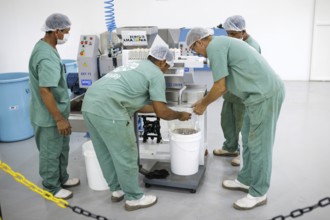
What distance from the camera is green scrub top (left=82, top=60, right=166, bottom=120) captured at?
217 cm

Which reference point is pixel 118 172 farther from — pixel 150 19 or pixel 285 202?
pixel 150 19

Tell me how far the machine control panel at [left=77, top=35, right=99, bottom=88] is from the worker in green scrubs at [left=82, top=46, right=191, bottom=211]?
1.08 meters

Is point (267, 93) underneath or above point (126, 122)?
above

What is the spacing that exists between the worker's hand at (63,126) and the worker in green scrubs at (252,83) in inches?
42.0

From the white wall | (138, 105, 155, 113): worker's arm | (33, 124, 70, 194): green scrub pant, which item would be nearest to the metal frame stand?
(138, 105, 155, 113): worker's arm

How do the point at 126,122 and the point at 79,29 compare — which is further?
the point at 79,29

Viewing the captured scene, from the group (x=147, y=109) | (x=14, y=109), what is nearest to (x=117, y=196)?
(x=147, y=109)

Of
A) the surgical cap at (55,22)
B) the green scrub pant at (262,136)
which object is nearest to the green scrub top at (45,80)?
the surgical cap at (55,22)

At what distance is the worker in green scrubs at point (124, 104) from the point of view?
2180 mm

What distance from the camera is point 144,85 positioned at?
2.21 meters

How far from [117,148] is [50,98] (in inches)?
23.9

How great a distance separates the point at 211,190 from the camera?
2713mm

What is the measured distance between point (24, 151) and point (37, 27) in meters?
3.46

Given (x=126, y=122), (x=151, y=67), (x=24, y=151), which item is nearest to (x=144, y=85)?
(x=151, y=67)
